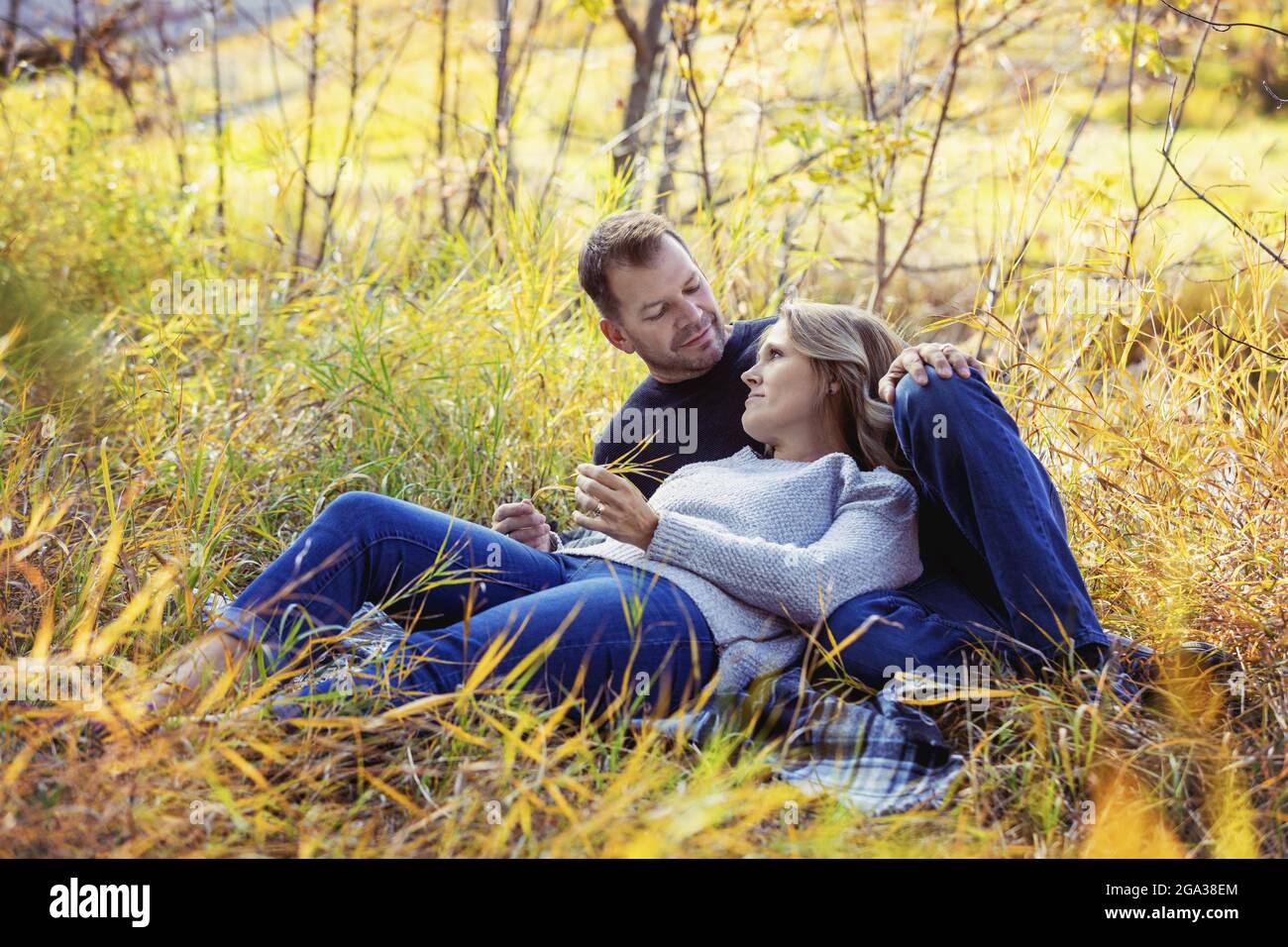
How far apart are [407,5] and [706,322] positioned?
2971 millimetres

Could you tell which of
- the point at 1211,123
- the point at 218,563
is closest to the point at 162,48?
the point at 218,563

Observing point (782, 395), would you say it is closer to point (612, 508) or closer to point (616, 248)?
point (612, 508)

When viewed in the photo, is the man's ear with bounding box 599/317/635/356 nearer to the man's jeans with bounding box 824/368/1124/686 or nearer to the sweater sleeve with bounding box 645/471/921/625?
the sweater sleeve with bounding box 645/471/921/625

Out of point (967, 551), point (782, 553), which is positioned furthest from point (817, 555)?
point (967, 551)

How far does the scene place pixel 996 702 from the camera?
2156 millimetres

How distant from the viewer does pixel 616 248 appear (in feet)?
9.51

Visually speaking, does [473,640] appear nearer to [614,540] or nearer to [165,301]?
[614,540]

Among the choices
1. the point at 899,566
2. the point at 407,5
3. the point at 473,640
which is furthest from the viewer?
the point at 407,5

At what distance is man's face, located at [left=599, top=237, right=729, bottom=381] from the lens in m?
2.86

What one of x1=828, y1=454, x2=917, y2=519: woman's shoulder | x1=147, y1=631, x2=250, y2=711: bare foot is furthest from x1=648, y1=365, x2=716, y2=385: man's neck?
x1=147, y1=631, x2=250, y2=711: bare foot

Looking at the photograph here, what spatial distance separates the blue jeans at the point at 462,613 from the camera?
6.86ft

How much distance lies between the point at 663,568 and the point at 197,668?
84 centimetres

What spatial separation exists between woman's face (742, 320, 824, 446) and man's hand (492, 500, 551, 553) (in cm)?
50

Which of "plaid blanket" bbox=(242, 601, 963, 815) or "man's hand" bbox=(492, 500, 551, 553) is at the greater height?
"man's hand" bbox=(492, 500, 551, 553)
